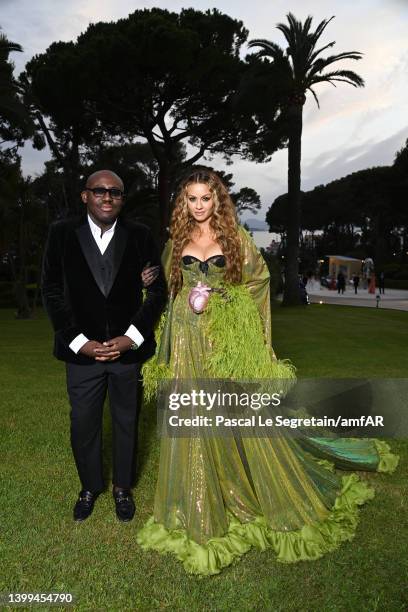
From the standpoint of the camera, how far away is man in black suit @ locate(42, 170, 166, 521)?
3.58m

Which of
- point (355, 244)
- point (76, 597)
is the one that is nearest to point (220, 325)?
point (76, 597)

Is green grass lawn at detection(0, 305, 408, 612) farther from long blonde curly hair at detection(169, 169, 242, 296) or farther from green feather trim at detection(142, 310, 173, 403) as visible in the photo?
long blonde curly hair at detection(169, 169, 242, 296)

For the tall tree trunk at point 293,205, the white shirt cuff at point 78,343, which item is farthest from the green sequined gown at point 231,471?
the tall tree trunk at point 293,205

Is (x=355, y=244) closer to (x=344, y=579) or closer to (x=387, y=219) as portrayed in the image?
(x=387, y=219)

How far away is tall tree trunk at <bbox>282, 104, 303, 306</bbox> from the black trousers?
22.2 metres

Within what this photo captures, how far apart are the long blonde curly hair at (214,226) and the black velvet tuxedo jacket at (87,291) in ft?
0.59

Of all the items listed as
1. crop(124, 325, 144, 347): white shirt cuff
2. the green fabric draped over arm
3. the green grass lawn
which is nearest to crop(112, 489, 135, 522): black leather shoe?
the green grass lawn

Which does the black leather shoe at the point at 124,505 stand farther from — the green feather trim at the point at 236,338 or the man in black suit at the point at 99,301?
the green feather trim at the point at 236,338

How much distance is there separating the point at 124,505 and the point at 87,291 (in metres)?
1.52

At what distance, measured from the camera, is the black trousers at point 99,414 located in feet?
12.0

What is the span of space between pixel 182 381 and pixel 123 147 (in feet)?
141

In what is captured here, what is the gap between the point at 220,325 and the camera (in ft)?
11.4

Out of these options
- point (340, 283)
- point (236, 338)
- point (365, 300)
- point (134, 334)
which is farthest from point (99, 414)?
point (340, 283)

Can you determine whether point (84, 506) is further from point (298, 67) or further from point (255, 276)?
point (298, 67)
